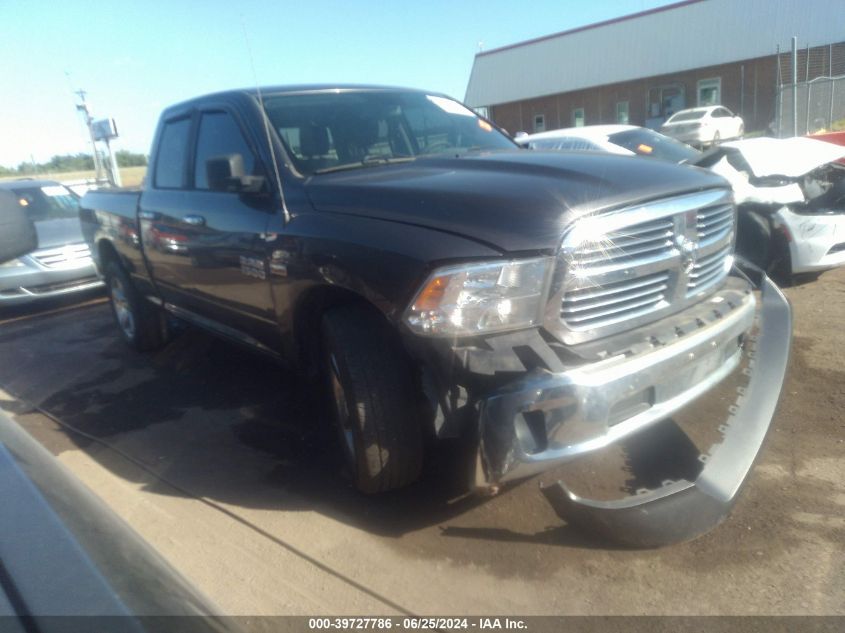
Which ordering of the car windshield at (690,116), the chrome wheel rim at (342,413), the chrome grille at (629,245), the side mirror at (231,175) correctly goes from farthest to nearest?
the car windshield at (690,116)
the side mirror at (231,175)
the chrome wheel rim at (342,413)
the chrome grille at (629,245)

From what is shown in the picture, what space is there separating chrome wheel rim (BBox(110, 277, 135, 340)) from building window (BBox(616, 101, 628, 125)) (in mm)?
28066

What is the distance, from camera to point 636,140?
7812 millimetres

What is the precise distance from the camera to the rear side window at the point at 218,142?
350cm

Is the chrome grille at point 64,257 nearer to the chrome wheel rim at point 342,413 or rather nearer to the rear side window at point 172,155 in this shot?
the rear side window at point 172,155

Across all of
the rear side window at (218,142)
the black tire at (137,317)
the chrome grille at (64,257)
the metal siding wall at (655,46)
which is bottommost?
the black tire at (137,317)

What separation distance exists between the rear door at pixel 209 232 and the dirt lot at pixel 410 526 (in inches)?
27.7

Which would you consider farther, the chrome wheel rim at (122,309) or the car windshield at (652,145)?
the car windshield at (652,145)

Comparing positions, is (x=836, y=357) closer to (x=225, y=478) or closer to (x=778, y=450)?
(x=778, y=450)

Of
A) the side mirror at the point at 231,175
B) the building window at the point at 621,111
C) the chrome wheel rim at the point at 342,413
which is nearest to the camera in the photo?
the chrome wheel rim at the point at 342,413

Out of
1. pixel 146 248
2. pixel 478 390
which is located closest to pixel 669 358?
pixel 478 390

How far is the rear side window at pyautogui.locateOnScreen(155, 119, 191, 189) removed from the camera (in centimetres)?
428

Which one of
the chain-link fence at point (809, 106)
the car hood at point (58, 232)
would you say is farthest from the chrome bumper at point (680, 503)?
the chain-link fence at point (809, 106)

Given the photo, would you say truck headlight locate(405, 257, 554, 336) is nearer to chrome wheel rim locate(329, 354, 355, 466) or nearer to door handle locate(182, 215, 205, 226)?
chrome wheel rim locate(329, 354, 355, 466)

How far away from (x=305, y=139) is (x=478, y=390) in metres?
1.84
